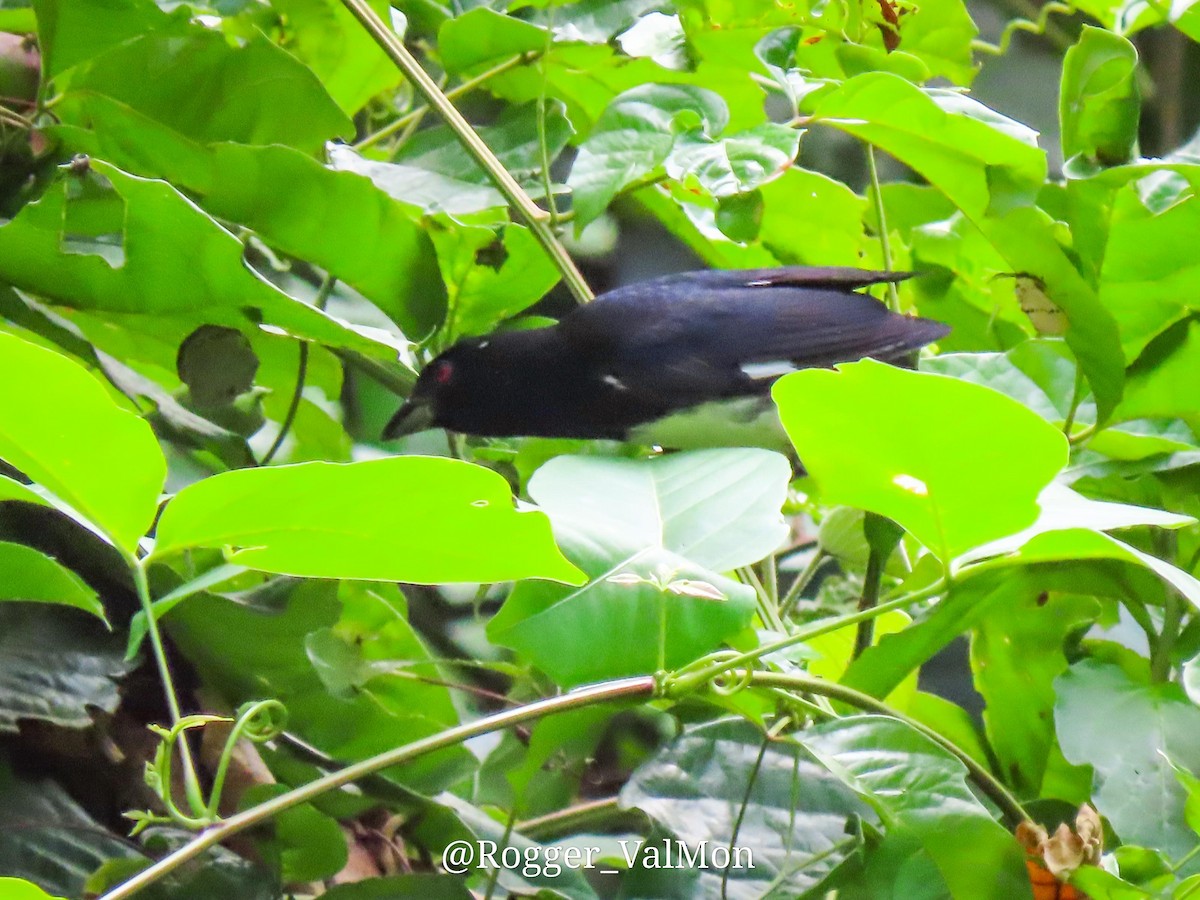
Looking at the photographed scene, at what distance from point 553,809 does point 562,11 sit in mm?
707

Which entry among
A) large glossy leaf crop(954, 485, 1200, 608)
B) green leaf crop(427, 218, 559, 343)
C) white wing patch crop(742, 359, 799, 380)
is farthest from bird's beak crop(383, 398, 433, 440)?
large glossy leaf crop(954, 485, 1200, 608)

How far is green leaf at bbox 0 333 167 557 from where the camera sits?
1.59 feet

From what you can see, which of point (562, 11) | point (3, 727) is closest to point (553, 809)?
point (3, 727)

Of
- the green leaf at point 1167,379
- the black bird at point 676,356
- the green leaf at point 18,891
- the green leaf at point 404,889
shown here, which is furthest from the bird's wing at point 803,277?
the green leaf at point 18,891

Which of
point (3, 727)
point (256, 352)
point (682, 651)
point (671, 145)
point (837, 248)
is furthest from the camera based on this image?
point (837, 248)

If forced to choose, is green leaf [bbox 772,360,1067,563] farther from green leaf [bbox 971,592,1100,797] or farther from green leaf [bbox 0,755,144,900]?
green leaf [bbox 0,755,144,900]

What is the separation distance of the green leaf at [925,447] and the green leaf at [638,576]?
8 centimetres

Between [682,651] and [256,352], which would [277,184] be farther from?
[682,651]

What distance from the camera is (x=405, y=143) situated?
1.08 m

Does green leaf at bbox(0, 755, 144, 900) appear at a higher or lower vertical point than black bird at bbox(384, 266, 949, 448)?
higher

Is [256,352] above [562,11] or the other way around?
the other way around

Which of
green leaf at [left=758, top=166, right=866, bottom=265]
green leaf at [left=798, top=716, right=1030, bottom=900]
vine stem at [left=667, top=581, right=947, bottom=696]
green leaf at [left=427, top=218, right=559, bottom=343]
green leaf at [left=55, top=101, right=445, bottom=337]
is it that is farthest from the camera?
green leaf at [left=758, top=166, right=866, bottom=265]

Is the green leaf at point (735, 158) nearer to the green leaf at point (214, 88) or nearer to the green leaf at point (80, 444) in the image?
the green leaf at point (214, 88)

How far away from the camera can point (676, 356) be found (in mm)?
1362
